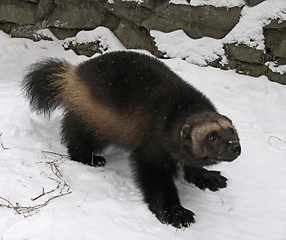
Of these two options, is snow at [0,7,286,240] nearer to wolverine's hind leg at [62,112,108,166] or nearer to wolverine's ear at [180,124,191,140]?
wolverine's hind leg at [62,112,108,166]

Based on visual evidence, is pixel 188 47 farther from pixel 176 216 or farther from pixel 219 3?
pixel 176 216

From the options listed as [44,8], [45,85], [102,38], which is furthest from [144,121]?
[44,8]

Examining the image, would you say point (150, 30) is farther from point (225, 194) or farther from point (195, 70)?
point (225, 194)

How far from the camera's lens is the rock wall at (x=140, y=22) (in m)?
5.02

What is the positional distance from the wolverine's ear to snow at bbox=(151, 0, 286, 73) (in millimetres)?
2817

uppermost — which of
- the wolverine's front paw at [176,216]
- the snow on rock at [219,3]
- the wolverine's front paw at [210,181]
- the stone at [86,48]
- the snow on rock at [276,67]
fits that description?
the snow on rock at [219,3]

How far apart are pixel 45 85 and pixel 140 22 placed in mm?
2555

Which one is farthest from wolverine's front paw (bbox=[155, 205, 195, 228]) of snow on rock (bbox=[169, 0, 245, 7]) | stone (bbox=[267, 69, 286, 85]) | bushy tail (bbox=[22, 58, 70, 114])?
snow on rock (bbox=[169, 0, 245, 7])

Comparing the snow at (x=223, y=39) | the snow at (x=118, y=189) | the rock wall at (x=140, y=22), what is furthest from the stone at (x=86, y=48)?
the snow at (x=118, y=189)

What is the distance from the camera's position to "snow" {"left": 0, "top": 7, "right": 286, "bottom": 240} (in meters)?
2.53

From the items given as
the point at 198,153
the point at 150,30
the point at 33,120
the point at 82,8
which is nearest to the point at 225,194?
the point at 198,153

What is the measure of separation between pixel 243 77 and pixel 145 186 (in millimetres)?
2903

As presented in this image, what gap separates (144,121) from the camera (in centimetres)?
309

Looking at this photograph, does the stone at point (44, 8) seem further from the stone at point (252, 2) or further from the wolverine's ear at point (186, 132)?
the wolverine's ear at point (186, 132)
